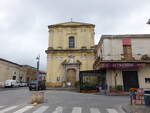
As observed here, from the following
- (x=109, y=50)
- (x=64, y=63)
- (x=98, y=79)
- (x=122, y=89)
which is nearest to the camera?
(x=122, y=89)

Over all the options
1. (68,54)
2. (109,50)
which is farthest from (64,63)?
(109,50)

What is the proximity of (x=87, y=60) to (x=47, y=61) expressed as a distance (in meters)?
8.47

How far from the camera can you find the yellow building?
106 ft

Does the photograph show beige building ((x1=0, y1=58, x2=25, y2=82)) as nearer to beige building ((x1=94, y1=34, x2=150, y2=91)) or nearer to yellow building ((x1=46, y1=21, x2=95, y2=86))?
yellow building ((x1=46, y1=21, x2=95, y2=86))

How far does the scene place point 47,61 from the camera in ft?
109

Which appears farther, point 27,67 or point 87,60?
point 27,67

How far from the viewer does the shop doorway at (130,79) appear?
20422 millimetres

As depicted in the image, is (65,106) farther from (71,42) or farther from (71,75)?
(71,42)

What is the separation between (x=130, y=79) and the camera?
20.6 m

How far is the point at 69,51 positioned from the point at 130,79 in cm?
1568

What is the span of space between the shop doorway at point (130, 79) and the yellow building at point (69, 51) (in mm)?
11941

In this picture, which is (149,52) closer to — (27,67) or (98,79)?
(98,79)

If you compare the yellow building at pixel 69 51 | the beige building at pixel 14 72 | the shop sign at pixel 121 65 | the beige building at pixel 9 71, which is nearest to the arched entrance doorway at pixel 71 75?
the yellow building at pixel 69 51

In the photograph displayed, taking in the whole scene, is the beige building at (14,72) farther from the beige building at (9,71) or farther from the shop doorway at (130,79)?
the shop doorway at (130,79)
